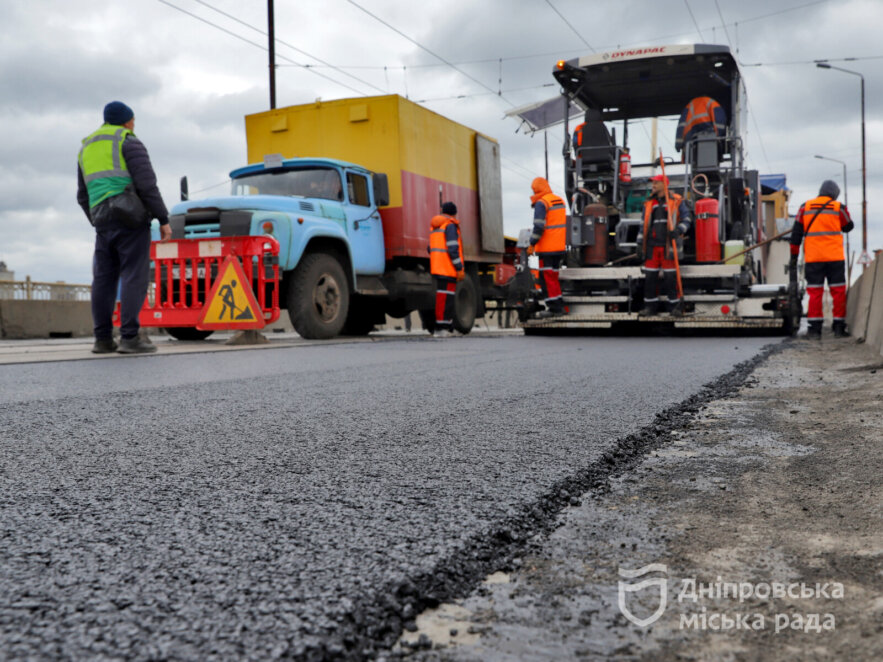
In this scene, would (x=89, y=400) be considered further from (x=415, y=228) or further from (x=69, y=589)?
(x=415, y=228)

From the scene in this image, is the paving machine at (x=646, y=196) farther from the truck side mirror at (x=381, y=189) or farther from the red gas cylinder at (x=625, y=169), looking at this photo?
the truck side mirror at (x=381, y=189)

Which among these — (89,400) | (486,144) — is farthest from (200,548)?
(486,144)

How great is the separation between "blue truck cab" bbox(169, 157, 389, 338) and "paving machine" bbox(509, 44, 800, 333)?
2.47 metres

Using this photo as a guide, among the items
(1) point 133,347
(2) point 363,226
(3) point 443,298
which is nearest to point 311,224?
(2) point 363,226

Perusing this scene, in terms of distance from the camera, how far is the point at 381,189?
10.7 meters

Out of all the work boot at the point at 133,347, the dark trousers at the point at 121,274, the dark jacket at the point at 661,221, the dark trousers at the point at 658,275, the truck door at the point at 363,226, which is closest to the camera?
the dark trousers at the point at 121,274

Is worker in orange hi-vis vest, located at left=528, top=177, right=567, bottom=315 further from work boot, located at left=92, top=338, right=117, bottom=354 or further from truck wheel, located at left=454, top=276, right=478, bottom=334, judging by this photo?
work boot, located at left=92, top=338, right=117, bottom=354

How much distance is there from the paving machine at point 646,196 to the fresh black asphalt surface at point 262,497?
6.37m

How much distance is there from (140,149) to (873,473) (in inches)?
242

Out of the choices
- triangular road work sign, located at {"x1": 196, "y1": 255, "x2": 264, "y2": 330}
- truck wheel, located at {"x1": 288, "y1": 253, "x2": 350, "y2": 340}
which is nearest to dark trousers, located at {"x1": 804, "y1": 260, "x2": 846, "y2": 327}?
truck wheel, located at {"x1": 288, "y1": 253, "x2": 350, "y2": 340}

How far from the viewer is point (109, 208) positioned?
6887 mm

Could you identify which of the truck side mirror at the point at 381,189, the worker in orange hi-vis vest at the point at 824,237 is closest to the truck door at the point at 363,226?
the truck side mirror at the point at 381,189

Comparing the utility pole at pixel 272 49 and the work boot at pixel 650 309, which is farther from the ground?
the utility pole at pixel 272 49

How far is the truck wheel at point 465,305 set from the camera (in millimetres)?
12945
